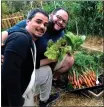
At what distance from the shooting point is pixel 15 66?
4.78 ft

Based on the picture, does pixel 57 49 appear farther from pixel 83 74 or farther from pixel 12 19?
pixel 12 19

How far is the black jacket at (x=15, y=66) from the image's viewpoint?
144 centimetres

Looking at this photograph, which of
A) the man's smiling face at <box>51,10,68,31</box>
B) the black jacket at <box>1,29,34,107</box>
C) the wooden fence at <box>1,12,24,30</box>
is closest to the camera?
the black jacket at <box>1,29,34,107</box>

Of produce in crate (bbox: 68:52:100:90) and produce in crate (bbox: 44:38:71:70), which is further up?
produce in crate (bbox: 44:38:71:70)

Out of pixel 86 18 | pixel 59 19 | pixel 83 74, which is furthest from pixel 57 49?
A: pixel 86 18

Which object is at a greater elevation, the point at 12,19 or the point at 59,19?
the point at 59,19

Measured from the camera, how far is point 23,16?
222 inches

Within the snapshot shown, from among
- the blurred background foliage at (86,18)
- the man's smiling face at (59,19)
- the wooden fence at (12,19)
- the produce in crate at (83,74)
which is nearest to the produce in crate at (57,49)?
the man's smiling face at (59,19)

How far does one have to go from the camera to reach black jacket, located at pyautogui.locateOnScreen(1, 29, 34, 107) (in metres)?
1.44

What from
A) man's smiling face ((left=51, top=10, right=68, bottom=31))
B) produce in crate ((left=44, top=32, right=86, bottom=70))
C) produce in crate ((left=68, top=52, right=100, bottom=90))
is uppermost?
man's smiling face ((left=51, top=10, right=68, bottom=31))

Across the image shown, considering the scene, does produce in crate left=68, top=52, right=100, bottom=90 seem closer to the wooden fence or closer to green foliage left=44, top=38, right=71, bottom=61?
green foliage left=44, top=38, right=71, bottom=61

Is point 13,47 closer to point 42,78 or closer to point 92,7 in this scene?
point 42,78

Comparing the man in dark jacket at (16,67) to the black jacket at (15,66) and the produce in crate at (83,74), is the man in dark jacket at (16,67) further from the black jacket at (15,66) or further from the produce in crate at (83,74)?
the produce in crate at (83,74)

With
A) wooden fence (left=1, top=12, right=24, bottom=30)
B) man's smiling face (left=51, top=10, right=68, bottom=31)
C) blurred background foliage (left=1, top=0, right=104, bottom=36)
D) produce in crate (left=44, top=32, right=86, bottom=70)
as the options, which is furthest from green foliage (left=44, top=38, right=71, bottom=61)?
wooden fence (left=1, top=12, right=24, bottom=30)
